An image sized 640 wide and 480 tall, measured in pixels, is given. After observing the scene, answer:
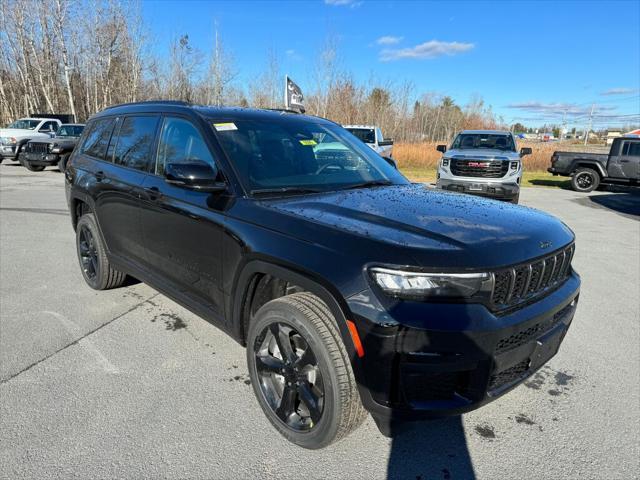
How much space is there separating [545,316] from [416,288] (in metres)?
0.81

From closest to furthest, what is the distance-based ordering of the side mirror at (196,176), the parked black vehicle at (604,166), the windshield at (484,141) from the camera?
the side mirror at (196,176)
the windshield at (484,141)
the parked black vehicle at (604,166)

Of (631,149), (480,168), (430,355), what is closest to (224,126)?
(430,355)

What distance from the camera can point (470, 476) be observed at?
2.15 meters

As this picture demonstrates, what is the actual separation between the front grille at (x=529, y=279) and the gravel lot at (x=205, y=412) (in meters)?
0.78

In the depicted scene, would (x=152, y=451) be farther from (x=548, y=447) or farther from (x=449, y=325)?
(x=548, y=447)

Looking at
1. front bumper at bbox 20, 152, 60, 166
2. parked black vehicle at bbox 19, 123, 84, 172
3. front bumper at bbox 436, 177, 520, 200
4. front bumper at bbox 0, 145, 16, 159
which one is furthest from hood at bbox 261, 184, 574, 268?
front bumper at bbox 0, 145, 16, 159

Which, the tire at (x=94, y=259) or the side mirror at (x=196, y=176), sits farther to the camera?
the tire at (x=94, y=259)

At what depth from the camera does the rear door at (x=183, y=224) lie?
2.74 metres

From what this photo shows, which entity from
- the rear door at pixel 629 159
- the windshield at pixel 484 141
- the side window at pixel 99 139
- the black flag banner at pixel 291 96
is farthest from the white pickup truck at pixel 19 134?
the rear door at pixel 629 159

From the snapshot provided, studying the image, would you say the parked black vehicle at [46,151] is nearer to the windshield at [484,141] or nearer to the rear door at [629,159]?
the windshield at [484,141]

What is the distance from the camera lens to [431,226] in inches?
85.8

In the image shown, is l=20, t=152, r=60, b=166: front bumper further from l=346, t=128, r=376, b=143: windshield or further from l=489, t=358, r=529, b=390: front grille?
l=489, t=358, r=529, b=390: front grille

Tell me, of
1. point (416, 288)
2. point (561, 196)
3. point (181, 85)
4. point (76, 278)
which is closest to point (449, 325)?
point (416, 288)

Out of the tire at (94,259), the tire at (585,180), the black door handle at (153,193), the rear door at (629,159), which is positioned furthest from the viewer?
the tire at (585,180)
